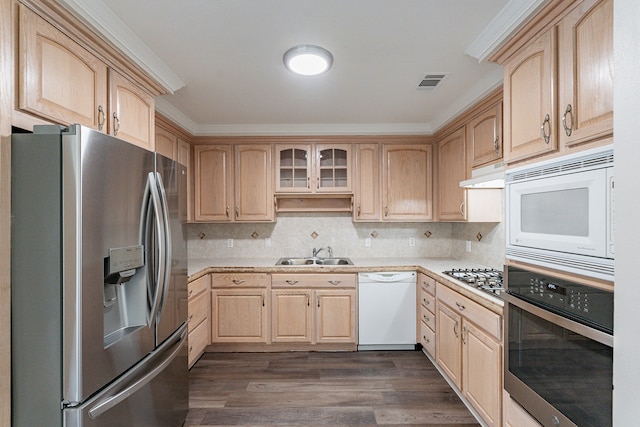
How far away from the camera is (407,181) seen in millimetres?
3607

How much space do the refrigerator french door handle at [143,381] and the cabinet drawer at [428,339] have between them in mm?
2038

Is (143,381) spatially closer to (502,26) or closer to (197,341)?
(197,341)

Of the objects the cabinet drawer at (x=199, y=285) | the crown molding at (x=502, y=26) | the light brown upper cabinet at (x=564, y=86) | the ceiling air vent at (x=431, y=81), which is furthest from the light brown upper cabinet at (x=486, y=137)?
the cabinet drawer at (x=199, y=285)

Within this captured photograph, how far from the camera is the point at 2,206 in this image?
1.17 metres

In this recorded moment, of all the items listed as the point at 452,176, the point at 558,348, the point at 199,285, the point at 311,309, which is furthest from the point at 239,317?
the point at 558,348

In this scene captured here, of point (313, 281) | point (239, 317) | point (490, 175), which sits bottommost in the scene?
point (239, 317)

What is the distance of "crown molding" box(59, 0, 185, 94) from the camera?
1.47 m

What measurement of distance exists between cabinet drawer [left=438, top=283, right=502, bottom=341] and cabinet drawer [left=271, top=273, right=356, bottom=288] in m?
0.91

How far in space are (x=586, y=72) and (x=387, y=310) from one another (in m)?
2.51

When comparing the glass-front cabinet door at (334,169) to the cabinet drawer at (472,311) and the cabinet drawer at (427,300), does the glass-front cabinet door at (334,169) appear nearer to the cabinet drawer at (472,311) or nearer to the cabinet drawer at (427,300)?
the cabinet drawer at (427,300)

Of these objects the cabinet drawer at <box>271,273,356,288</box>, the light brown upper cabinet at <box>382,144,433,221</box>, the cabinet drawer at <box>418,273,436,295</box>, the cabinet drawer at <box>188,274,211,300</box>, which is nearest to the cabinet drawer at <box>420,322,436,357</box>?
the cabinet drawer at <box>418,273,436,295</box>

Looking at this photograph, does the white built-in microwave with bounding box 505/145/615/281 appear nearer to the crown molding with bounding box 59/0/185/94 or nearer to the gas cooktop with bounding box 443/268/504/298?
the gas cooktop with bounding box 443/268/504/298

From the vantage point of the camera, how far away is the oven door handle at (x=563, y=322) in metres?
1.09

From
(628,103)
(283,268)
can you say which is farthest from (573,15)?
(283,268)
